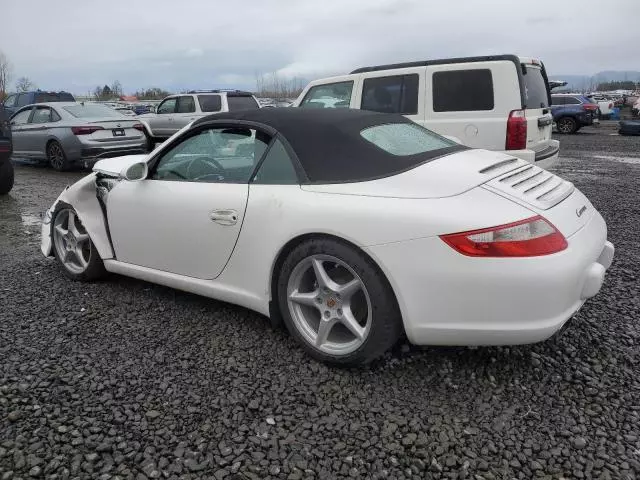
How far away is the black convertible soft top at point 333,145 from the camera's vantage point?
2758 mm

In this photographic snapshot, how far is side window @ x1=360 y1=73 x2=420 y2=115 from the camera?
693 cm

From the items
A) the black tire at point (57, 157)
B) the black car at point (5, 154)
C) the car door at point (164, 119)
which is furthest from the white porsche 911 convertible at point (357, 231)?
the car door at point (164, 119)

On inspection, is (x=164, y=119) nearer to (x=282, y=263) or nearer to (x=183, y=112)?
(x=183, y=112)

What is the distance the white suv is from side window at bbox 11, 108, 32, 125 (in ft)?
8.64

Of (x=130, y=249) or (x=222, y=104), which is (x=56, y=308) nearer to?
(x=130, y=249)

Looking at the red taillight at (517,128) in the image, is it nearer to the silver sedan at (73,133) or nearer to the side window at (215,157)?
the side window at (215,157)

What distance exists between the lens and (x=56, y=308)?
358 centimetres

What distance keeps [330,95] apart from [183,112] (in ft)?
23.4

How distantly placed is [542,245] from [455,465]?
1007mm

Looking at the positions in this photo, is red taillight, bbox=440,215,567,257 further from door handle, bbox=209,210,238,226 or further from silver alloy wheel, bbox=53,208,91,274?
silver alloy wheel, bbox=53,208,91,274

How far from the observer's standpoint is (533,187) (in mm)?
2721

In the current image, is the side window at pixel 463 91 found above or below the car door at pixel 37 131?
above

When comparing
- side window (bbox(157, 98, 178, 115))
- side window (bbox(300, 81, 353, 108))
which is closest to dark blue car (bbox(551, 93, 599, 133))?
side window (bbox(157, 98, 178, 115))

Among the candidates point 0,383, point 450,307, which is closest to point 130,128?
point 0,383
